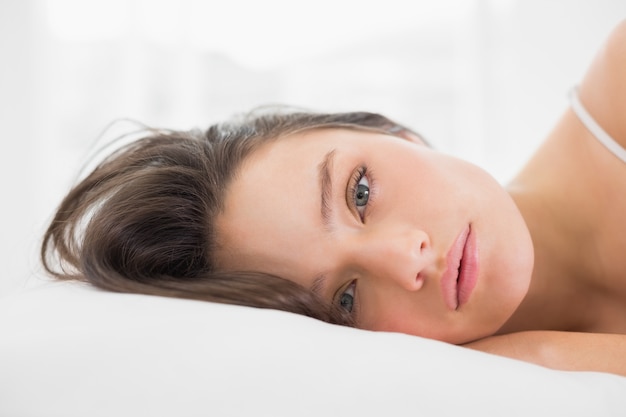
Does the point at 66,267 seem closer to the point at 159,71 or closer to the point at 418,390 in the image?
the point at 418,390

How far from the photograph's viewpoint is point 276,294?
3.09ft

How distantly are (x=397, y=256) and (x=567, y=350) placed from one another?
264mm

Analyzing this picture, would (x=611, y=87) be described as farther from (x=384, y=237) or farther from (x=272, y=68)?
(x=272, y=68)

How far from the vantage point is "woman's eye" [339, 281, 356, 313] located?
103 centimetres

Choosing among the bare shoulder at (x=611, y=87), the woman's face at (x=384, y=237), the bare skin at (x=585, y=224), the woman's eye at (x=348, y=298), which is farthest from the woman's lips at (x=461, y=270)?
the bare shoulder at (x=611, y=87)

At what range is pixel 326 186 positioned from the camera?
1015 millimetres

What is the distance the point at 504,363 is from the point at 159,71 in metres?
2.34

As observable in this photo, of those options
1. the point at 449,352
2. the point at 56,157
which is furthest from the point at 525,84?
the point at 449,352

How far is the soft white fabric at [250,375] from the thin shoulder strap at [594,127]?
0.63 metres

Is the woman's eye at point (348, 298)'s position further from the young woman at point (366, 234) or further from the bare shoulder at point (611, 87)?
the bare shoulder at point (611, 87)

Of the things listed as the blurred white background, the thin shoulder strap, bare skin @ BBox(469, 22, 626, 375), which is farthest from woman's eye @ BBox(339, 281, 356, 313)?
the blurred white background

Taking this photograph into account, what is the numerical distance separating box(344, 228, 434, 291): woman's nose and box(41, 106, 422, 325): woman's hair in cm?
9

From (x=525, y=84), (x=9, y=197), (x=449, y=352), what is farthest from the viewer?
(x=525, y=84)

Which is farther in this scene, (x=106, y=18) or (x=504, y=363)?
(x=106, y=18)
